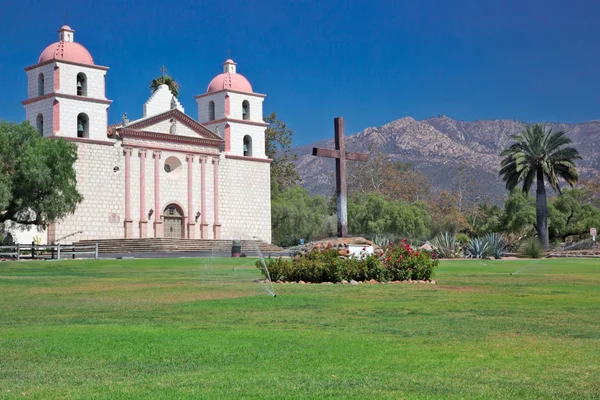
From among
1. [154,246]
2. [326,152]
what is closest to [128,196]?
[154,246]

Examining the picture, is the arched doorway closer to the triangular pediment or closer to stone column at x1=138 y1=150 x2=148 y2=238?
stone column at x1=138 y1=150 x2=148 y2=238

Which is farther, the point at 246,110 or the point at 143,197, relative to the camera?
the point at 246,110

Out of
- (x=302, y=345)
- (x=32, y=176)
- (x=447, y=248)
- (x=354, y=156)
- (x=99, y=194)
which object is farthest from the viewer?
(x=99, y=194)

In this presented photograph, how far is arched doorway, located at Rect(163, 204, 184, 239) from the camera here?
67438mm

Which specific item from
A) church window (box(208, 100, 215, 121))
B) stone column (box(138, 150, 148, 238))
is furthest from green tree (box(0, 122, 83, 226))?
church window (box(208, 100, 215, 121))

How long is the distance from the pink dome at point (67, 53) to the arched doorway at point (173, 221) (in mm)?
12732

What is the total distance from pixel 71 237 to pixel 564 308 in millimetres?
49938

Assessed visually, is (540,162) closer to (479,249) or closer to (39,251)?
(479,249)

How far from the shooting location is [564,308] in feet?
48.3

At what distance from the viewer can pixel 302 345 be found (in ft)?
33.0

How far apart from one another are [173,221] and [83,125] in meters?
10.4

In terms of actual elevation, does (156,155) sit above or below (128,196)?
above

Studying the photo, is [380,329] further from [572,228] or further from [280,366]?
[572,228]

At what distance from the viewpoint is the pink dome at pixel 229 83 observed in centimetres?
7256
